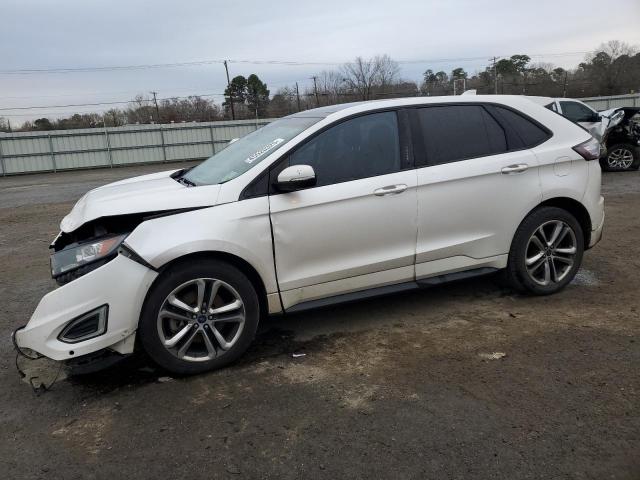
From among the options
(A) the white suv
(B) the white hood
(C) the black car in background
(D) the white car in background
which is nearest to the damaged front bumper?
(A) the white suv

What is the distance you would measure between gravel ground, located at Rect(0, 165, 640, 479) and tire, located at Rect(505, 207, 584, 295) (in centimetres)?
17

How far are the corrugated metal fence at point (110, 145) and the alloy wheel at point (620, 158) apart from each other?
77.4ft

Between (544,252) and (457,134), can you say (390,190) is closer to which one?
(457,134)

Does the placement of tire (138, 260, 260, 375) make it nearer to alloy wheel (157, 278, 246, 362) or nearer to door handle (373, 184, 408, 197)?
Answer: alloy wheel (157, 278, 246, 362)

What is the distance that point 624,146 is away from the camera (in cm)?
1326

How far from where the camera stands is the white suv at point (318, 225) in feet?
10.4

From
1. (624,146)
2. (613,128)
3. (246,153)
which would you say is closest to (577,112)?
(613,128)

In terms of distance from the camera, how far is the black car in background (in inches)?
512

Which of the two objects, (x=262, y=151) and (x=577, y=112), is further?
(x=577, y=112)

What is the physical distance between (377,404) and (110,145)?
3110cm

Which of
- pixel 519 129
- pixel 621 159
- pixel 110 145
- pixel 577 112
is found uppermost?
pixel 110 145

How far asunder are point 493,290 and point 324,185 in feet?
7.17

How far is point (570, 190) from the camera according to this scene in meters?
4.40

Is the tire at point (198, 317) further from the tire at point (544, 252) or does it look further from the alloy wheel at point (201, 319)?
the tire at point (544, 252)
